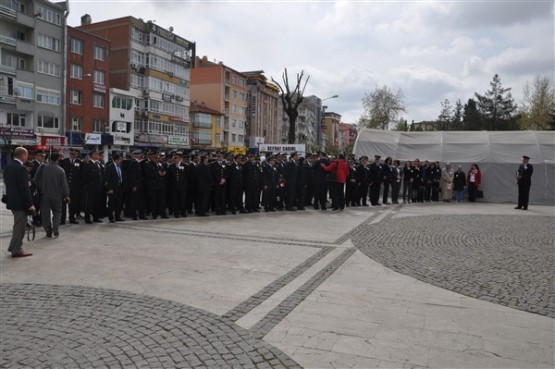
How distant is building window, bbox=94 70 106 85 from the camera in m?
53.1

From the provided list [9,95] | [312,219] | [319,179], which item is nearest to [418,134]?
[319,179]

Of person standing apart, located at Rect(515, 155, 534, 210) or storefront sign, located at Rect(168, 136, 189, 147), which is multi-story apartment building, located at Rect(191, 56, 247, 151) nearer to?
storefront sign, located at Rect(168, 136, 189, 147)

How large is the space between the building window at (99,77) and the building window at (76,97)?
8.93 ft

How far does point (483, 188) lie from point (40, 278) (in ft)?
70.4

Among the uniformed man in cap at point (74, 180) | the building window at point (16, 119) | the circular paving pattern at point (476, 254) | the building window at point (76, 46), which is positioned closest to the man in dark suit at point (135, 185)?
the uniformed man in cap at point (74, 180)

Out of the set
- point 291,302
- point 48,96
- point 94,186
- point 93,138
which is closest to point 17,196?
point 94,186

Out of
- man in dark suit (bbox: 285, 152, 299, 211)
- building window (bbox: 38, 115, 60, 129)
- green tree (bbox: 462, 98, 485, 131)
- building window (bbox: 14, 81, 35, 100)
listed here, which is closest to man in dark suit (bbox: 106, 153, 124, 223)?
man in dark suit (bbox: 285, 152, 299, 211)

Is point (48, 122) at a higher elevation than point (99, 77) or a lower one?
lower

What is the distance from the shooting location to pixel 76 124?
5081cm

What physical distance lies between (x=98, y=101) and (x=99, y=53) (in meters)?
5.54

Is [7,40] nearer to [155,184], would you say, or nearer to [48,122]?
[48,122]

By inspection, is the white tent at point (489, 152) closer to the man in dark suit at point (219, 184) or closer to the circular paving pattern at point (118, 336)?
the man in dark suit at point (219, 184)

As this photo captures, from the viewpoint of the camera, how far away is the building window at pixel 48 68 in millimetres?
47025

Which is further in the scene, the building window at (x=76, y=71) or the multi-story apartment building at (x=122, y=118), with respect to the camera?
the multi-story apartment building at (x=122, y=118)
